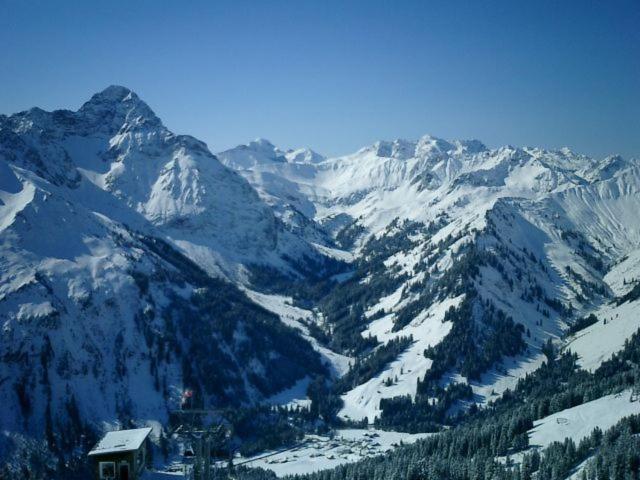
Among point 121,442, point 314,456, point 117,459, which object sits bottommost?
point 314,456

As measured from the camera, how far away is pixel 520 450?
144 metres

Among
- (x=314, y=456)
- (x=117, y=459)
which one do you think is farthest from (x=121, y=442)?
(x=314, y=456)

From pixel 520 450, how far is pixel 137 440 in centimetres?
13025

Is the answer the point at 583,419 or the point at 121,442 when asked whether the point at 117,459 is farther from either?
the point at 583,419

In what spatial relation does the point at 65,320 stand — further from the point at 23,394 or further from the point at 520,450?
the point at 520,450

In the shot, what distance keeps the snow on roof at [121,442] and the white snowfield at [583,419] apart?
13168 centimetres

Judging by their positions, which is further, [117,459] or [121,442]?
[121,442]

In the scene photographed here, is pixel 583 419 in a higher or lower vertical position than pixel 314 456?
higher

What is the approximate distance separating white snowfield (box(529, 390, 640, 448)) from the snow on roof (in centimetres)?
13168

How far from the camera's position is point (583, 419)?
508ft

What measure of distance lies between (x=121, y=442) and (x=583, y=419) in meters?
148

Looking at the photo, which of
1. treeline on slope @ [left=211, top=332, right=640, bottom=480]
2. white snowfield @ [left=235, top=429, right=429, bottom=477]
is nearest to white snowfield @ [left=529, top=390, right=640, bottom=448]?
treeline on slope @ [left=211, top=332, right=640, bottom=480]

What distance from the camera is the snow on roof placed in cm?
3350

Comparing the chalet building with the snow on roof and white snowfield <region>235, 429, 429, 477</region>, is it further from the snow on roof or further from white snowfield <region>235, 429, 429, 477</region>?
white snowfield <region>235, 429, 429, 477</region>
